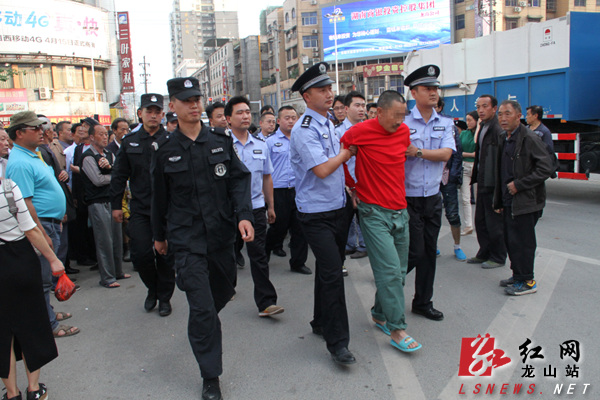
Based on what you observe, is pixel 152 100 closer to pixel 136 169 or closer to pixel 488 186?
pixel 136 169

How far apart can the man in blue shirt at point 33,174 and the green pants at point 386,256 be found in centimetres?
246

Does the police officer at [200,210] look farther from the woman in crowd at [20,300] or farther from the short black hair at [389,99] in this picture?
the short black hair at [389,99]

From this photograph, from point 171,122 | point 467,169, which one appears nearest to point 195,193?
point 171,122

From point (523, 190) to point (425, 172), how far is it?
4.24 feet

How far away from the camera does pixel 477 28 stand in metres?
39.4

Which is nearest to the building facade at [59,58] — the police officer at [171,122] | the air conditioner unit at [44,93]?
the air conditioner unit at [44,93]

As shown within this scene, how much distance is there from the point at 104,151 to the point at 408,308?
13.3ft

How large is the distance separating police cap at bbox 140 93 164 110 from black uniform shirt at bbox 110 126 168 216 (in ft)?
0.85

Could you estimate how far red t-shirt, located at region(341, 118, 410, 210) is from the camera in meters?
3.48

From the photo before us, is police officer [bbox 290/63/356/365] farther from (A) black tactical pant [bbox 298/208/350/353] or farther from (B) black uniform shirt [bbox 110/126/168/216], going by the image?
(B) black uniform shirt [bbox 110/126/168/216]

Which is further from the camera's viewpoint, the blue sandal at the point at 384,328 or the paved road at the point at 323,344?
the blue sandal at the point at 384,328

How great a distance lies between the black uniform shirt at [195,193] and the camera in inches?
124

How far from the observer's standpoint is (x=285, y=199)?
5.91 meters

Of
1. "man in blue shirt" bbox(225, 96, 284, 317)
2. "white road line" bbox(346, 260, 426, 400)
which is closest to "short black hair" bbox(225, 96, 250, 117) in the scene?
"man in blue shirt" bbox(225, 96, 284, 317)
